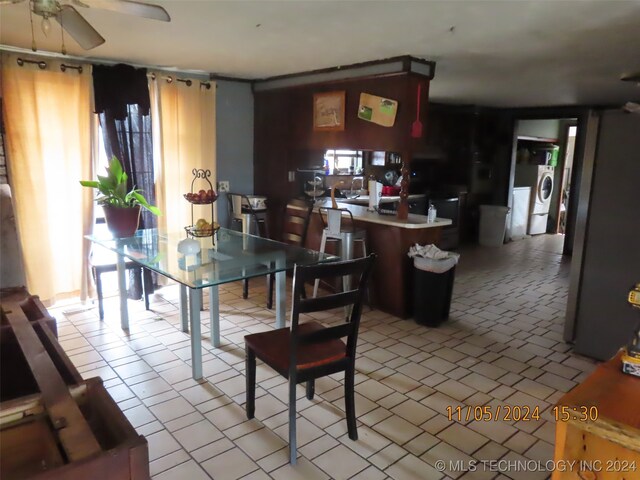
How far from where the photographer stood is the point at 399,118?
368 cm

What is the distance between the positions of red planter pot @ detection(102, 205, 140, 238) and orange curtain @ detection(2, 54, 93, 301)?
0.57 metres

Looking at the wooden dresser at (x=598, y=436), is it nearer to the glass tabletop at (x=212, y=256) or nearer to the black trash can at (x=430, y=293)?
the glass tabletop at (x=212, y=256)

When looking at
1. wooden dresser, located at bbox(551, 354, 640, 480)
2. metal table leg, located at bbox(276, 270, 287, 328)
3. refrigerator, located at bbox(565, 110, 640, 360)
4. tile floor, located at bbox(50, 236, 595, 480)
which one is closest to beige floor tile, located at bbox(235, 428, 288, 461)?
tile floor, located at bbox(50, 236, 595, 480)

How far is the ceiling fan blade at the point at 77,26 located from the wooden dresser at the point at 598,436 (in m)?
2.31

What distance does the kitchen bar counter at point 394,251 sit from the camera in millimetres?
3789

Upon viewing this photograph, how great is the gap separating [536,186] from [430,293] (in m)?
5.21

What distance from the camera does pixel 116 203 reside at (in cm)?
364

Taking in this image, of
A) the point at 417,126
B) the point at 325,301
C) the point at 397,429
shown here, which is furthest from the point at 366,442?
the point at 417,126

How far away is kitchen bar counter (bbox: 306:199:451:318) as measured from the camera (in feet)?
12.4

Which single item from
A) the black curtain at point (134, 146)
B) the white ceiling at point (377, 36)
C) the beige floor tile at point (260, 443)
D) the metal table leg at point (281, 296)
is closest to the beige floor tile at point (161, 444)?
the beige floor tile at point (260, 443)

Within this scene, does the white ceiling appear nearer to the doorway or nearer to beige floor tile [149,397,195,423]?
beige floor tile [149,397,195,423]

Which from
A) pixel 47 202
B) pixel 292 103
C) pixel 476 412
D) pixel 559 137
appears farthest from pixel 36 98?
pixel 559 137

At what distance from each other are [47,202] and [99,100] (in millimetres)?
988

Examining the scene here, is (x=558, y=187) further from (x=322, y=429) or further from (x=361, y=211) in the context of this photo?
(x=322, y=429)
